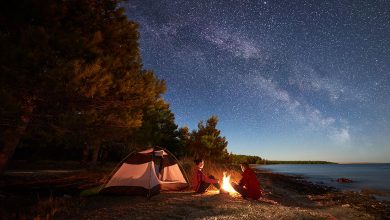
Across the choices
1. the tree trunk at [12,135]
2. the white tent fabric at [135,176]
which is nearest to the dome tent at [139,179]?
the white tent fabric at [135,176]

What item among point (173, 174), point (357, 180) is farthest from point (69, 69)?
point (357, 180)

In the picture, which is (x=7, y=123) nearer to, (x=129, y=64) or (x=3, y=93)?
(x=3, y=93)

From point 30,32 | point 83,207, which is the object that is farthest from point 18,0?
point 83,207

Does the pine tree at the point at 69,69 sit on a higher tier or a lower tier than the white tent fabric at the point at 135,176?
higher

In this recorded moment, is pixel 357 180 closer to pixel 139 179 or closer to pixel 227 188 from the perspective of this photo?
pixel 227 188

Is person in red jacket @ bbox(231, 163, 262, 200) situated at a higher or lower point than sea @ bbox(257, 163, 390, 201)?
higher

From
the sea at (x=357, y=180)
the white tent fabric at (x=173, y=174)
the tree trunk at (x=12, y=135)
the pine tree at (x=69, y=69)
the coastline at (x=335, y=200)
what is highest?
the pine tree at (x=69, y=69)

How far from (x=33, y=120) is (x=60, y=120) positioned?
4.25ft

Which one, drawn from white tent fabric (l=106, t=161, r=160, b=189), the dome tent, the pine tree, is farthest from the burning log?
the pine tree

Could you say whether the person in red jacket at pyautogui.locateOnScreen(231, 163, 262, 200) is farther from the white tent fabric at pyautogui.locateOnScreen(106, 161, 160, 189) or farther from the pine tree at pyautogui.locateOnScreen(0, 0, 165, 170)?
the pine tree at pyautogui.locateOnScreen(0, 0, 165, 170)

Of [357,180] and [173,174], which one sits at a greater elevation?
[173,174]

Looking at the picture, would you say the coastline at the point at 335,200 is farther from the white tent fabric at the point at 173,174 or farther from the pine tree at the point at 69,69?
the pine tree at the point at 69,69

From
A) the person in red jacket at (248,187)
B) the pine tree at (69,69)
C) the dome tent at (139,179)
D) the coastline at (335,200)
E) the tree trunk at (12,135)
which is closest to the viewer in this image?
the pine tree at (69,69)

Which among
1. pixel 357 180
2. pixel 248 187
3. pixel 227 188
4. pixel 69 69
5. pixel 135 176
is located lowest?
pixel 357 180
